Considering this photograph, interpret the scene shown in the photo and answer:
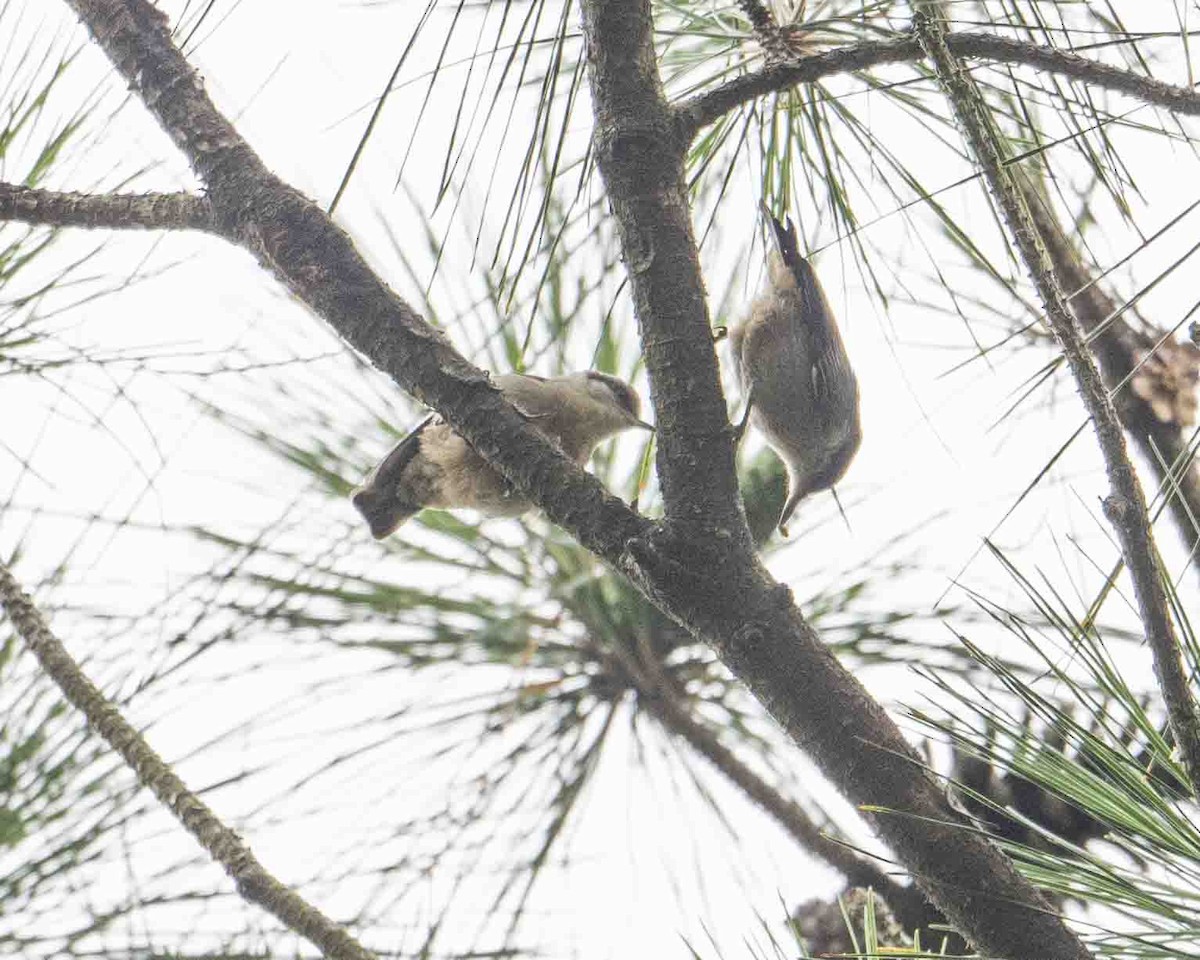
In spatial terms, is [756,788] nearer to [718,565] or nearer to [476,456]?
[476,456]

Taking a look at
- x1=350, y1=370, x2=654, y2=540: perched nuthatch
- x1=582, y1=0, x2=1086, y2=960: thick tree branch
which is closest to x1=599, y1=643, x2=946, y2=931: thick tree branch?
x1=350, y1=370, x2=654, y2=540: perched nuthatch

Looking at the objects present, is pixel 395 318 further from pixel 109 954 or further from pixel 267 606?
pixel 109 954

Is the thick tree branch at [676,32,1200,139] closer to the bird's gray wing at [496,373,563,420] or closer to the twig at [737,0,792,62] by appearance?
the twig at [737,0,792,62]

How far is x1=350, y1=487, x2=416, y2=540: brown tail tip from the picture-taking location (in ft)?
4.30

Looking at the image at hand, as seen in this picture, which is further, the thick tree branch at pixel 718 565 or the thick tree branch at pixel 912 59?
the thick tree branch at pixel 912 59

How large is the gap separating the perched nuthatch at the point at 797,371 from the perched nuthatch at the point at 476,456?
0.48 ft

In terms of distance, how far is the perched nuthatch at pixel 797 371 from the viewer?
47.9 inches

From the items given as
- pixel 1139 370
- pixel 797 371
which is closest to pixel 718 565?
pixel 797 371

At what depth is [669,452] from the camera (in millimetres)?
742

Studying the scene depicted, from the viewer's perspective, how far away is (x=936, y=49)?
760mm

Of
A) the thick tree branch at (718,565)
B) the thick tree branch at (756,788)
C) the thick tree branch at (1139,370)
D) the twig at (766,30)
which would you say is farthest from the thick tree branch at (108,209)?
the thick tree branch at (1139,370)

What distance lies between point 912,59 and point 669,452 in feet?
1.02

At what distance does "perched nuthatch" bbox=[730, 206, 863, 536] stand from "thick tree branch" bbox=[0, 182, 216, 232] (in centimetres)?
53

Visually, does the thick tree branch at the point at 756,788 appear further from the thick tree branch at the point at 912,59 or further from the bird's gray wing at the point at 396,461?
the thick tree branch at the point at 912,59
